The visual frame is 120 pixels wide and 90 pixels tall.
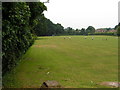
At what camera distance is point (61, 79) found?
904cm

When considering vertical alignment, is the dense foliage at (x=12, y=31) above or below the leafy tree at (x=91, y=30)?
below

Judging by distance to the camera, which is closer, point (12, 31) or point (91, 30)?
point (12, 31)

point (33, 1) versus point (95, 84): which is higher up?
point (33, 1)

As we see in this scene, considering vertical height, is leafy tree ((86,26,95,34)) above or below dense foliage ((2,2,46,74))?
above

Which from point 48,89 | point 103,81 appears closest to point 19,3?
point 48,89

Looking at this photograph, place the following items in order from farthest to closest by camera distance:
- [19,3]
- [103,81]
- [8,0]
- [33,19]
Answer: [33,19], [103,81], [19,3], [8,0]

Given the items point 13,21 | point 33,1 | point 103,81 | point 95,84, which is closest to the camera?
point 13,21

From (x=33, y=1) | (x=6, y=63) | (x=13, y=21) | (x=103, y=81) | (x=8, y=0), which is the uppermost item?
(x=33, y=1)

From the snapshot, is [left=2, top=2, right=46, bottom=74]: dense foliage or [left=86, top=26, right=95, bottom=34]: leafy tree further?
[left=86, top=26, right=95, bottom=34]: leafy tree

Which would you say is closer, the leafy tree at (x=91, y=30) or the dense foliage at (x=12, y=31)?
the dense foliage at (x=12, y=31)

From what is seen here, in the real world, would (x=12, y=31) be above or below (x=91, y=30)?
below

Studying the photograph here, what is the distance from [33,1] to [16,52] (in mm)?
4707

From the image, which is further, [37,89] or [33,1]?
[33,1]

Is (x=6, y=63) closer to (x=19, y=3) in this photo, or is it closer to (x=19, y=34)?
(x=19, y=34)
